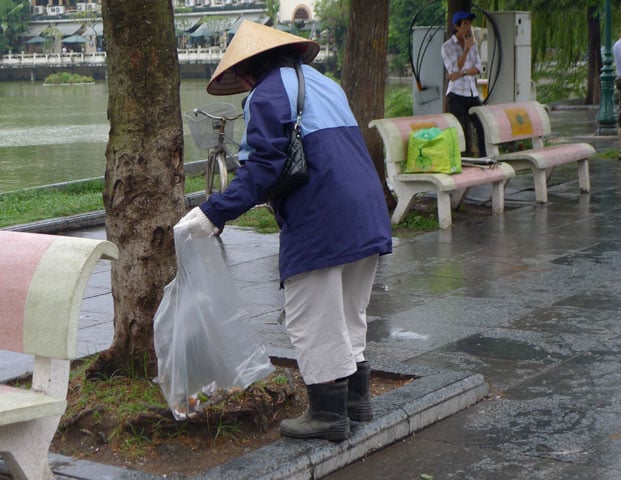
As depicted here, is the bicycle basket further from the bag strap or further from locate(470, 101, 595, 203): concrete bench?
the bag strap

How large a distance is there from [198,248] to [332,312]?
0.57 meters

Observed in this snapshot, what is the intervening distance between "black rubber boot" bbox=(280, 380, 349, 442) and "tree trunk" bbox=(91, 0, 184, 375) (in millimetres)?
917

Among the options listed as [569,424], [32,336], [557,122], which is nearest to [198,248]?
[32,336]

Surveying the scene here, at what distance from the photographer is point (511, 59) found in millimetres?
15859

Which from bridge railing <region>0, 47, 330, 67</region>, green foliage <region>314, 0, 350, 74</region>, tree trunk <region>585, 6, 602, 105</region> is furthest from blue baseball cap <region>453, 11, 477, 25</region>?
bridge railing <region>0, 47, 330, 67</region>

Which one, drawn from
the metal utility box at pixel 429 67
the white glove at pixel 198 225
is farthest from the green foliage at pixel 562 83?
the white glove at pixel 198 225

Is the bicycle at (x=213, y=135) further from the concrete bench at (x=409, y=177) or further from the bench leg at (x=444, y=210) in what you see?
the bench leg at (x=444, y=210)

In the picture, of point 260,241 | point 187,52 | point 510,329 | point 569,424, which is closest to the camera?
point 569,424

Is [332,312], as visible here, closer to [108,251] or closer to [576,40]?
[108,251]

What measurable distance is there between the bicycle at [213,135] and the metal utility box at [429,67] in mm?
5079

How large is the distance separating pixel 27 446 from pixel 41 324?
1.38 ft

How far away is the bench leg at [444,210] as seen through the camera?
995 centimetres

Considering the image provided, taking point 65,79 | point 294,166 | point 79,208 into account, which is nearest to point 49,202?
point 79,208

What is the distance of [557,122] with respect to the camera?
74.9 feet
